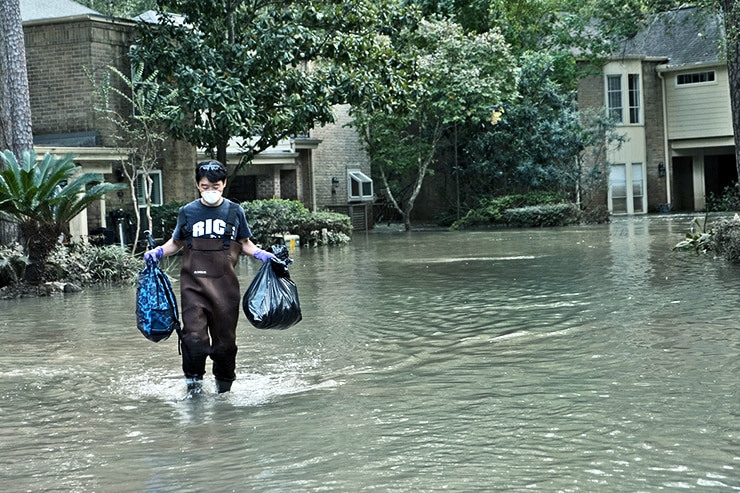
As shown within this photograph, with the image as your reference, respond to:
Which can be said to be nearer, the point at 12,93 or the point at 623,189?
the point at 12,93

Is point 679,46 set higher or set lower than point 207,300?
higher

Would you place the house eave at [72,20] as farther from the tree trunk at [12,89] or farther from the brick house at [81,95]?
the tree trunk at [12,89]

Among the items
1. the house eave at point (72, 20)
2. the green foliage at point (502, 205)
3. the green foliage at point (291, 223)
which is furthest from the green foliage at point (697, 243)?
the green foliage at point (502, 205)

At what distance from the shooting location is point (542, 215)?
37.5 metres

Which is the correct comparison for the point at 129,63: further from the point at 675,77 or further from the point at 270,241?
the point at 675,77

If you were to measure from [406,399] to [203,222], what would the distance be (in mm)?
1902

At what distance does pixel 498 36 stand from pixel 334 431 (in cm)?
3178

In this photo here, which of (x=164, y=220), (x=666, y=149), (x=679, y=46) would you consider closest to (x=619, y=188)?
(x=666, y=149)

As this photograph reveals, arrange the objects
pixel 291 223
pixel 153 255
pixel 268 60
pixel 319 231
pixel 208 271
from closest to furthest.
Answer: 1. pixel 208 271
2. pixel 153 255
3. pixel 268 60
4. pixel 291 223
5. pixel 319 231

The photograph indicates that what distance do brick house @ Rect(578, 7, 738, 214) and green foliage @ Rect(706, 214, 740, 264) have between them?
2605 centimetres

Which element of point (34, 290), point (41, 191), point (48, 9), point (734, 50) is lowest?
point (34, 290)

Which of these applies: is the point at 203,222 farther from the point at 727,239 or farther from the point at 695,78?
the point at 695,78

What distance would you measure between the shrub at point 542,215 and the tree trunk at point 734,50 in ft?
58.8

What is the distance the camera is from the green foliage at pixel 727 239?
683 inches
